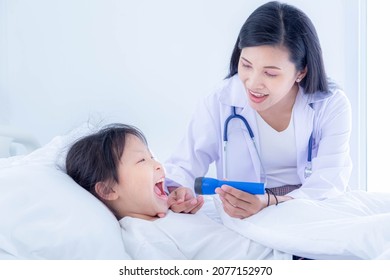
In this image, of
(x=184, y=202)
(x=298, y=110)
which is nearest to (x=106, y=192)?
(x=184, y=202)

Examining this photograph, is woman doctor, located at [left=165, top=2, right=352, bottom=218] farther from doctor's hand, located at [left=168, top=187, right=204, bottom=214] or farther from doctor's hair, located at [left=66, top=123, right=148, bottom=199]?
doctor's hair, located at [left=66, top=123, right=148, bottom=199]

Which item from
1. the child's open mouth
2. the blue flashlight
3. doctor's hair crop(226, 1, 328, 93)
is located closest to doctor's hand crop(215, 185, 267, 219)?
the blue flashlight

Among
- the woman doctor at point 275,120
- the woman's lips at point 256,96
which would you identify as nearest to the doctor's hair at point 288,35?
the woman doctor at point 275,120

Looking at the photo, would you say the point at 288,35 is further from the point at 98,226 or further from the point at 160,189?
the point at 98,226

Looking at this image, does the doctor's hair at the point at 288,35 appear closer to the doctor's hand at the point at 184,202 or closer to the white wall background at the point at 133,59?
the white wall background at the point at 133,59

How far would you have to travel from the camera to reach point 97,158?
1176 mm

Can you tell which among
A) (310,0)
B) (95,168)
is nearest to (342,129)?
(310,0)

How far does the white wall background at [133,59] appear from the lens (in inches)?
63.8

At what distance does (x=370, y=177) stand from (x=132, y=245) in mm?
954

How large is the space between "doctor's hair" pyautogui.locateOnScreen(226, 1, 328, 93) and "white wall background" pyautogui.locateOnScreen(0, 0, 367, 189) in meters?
0.30

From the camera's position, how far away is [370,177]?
166 cm

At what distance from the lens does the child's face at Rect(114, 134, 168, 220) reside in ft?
3.84

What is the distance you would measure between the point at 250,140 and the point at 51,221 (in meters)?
0.64

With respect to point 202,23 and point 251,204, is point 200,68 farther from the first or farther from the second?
point 251,204
